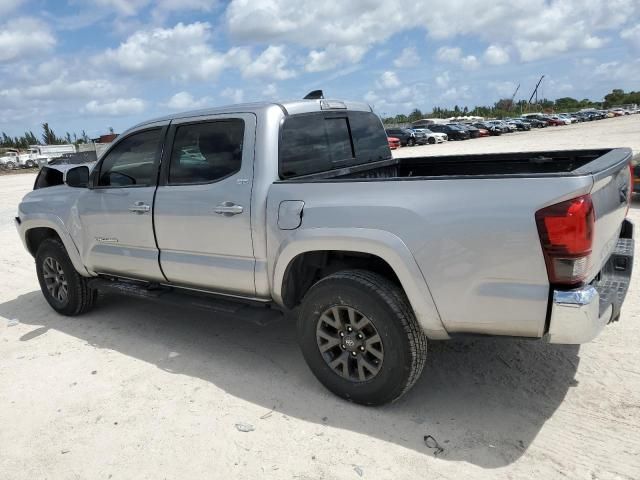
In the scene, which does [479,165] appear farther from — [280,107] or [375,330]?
[375,330]

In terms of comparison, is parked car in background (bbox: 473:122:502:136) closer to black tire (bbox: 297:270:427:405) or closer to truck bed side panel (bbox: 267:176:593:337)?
black tire (bbox: 297:270:427:405)

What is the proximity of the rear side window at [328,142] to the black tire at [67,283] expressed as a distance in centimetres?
274

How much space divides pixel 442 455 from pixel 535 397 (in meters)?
0.86

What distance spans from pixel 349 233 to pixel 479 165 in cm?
202

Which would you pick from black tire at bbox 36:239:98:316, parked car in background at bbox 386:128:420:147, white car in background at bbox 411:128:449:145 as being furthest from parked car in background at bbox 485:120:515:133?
black tire at bbox 36:239:98:316

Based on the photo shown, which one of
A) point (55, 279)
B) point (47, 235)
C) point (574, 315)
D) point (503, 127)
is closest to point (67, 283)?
point (55, 279)

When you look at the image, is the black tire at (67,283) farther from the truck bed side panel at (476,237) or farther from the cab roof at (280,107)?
the truck bed side panel at (476,237)

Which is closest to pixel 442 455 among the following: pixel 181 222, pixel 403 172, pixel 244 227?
pixel 244 227

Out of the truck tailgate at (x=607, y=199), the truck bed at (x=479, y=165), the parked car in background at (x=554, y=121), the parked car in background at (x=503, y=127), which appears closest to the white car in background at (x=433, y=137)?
the parked car in background at (x=503, y=127)

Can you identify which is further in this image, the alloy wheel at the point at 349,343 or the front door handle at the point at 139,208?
the front door handle at the point at 139,208

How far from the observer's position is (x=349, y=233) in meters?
3.03

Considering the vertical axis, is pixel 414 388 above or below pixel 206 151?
below

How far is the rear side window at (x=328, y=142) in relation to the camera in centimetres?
365

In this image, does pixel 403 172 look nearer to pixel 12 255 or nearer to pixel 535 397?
pixel 535 397
